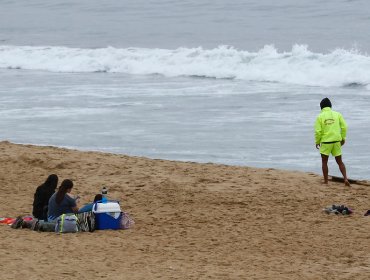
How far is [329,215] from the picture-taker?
1310cm

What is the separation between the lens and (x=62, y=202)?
480 inches

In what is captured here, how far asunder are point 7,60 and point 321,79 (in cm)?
1456

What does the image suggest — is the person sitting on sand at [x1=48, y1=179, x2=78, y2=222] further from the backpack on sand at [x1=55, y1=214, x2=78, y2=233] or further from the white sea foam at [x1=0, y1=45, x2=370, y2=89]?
the white sea foam at [x1=0, y1=45, x2=370, y2=89]

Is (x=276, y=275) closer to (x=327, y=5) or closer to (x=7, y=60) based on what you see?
(x=7, y=60)

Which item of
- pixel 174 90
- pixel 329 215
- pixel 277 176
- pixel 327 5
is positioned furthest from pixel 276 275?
pixel 327 5

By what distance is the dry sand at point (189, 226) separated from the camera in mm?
10562

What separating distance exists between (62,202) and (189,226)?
1.68 meters

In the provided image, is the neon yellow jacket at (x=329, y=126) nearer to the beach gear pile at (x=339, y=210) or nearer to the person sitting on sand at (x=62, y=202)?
the beach gear pile at (x=339, y=210)

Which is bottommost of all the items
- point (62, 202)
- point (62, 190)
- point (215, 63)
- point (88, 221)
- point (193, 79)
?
point (88, 221)

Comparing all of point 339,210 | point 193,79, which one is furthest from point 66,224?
point 193,79

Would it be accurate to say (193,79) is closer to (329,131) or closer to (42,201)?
(329,131)

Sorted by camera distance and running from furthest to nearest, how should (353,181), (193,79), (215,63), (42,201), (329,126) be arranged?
(215,63), (193,79), (353,181), (329,126), (42,201)

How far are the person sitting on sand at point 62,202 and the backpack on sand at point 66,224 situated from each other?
0.13 m

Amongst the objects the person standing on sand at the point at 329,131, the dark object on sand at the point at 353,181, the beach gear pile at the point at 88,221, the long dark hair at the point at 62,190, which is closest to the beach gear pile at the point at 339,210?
the person standing on sand at the point at 329,131
